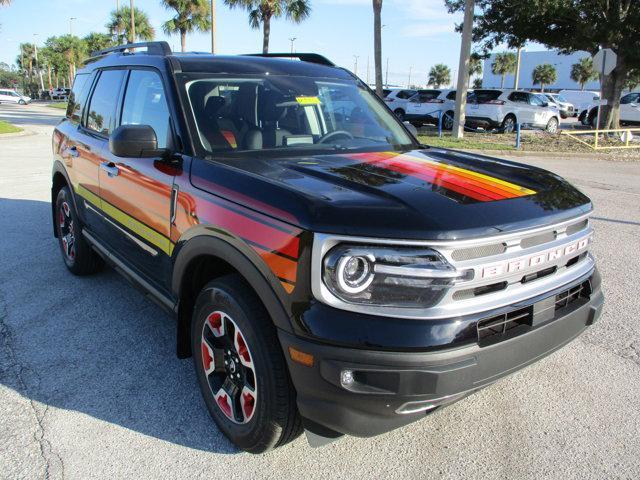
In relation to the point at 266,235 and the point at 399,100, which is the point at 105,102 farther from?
the point at 399,100

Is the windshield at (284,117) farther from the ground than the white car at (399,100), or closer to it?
closer to it

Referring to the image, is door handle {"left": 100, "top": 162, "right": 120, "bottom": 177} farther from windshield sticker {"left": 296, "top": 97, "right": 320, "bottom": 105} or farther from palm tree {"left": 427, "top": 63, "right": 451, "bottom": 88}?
palm tree {"left": 427, "top": 63, "right": 451, "bottom": 88}

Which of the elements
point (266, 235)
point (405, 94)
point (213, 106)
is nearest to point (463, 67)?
point (405, 94)

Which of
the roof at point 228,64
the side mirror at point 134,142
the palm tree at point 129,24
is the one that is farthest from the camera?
the palm tree at point 129,24

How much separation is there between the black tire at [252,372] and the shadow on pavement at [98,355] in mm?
202

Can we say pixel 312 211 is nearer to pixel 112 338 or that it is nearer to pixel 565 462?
pixel 565 462

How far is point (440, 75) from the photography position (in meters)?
86.0

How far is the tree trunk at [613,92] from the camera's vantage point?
63.4 feet

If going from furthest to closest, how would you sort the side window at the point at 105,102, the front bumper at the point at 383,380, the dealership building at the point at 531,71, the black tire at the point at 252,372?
the dealership building at the point at 531,71 → the side window at the point at 105,102 → the black tire at the point at 252,372 → the front bumper at the point at 383,380

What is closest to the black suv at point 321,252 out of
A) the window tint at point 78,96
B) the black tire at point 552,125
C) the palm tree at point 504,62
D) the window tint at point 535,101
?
the window tint at point 78,96

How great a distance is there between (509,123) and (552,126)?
1873 mm

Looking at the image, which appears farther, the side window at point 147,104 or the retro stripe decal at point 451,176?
the side window at point 147,104

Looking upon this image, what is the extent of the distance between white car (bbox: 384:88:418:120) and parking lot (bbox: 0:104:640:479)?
20.6 meters

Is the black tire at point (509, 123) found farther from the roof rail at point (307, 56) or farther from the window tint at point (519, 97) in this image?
the roof rail at point (307, 56)
